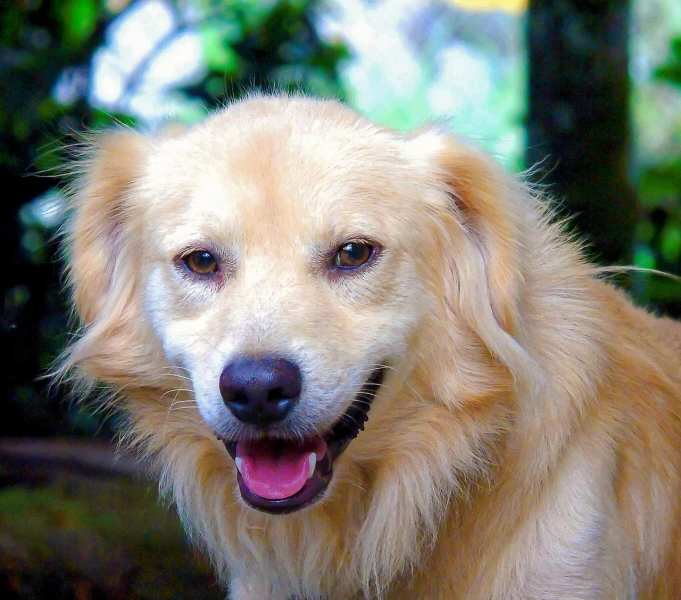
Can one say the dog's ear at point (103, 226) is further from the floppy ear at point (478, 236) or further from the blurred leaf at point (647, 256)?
the blurred leaf at point (647, 256)

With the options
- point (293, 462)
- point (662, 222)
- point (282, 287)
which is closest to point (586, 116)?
point (662, 222)

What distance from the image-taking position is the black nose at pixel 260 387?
2158mm

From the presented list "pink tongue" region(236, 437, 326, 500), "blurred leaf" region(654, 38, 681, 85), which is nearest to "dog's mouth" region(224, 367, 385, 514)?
"pink tongue" region(236, 437, 326, 500)

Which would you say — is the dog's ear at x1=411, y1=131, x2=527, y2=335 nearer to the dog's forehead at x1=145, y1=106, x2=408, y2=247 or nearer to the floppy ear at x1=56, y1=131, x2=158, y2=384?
the dog's forehead at x1=145, y1=106, x2=408, y2=247

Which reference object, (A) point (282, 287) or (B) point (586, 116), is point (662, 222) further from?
(A) point (282, 287)

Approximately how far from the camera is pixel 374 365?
2.43 m

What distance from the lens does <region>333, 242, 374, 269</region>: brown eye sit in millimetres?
2484

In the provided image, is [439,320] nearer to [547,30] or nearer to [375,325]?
[375,325]

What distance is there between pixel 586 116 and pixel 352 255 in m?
2.92

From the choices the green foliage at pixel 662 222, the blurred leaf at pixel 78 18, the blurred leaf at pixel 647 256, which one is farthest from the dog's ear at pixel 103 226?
the blurred leaf at pixel 647 256

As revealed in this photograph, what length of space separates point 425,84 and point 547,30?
214cm

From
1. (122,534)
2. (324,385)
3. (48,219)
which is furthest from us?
(48,219)

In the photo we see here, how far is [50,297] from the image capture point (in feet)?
16.6

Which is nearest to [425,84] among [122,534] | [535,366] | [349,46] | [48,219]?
[349,46]
